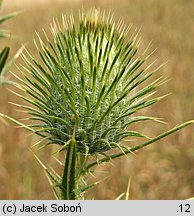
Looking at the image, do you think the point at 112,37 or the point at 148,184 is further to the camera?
the point at 148,184

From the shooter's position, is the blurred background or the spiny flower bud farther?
the blurred background

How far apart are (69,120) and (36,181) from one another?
12.4 ft

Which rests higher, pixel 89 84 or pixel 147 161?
pixel 147 161

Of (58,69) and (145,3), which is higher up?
(145,3)

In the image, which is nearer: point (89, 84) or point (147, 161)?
point (89, 84)

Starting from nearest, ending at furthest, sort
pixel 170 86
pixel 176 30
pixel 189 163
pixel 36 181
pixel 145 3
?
pixel 36 181 < pixel 189 163 < pixel 170 86 < pixel 176 30 < pixel 145 3

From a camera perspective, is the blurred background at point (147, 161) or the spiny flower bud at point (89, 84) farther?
the blurred background at point (147, 161)

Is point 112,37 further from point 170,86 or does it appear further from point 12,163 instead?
point 170,86

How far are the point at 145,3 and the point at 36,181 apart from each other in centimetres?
923

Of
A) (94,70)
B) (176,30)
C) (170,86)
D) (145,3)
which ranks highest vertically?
(145,3)

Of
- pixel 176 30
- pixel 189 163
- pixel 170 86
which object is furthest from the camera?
pixel 176 30

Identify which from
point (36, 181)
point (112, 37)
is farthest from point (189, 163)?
point (112, 37)

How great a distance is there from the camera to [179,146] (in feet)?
19.9

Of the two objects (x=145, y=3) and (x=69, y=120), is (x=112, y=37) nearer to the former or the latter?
(x=69, y=120)
